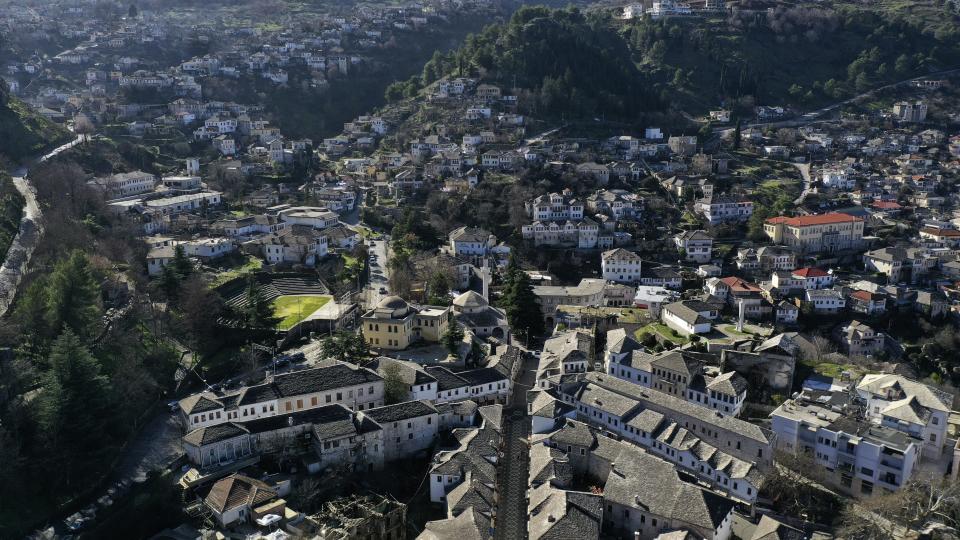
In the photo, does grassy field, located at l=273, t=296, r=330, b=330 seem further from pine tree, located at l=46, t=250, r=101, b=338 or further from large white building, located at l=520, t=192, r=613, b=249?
large white building, located at l=520, t=192, r=613, b=249

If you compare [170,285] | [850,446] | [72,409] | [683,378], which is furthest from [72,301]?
[850,446]

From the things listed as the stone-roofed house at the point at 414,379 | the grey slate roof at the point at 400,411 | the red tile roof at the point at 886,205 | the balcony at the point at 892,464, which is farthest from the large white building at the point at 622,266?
the red tile roof at the point at 886,205

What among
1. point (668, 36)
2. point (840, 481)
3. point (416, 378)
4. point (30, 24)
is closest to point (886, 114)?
point (668, 36)

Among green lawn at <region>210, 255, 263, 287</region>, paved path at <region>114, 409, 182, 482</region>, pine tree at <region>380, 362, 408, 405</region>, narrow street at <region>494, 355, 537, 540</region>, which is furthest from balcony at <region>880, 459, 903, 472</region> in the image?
green lawn at <region>210, 255, 263, 287</region>

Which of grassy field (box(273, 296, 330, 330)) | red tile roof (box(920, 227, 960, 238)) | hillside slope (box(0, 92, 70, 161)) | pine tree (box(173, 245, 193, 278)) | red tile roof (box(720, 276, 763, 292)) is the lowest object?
red tile roof (box(720, 276, 763, 292))

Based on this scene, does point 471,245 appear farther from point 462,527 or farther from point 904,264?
point 462,527

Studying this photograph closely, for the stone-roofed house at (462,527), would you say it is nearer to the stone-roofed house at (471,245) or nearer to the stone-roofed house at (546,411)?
the stone-roofed house at (546,411)
